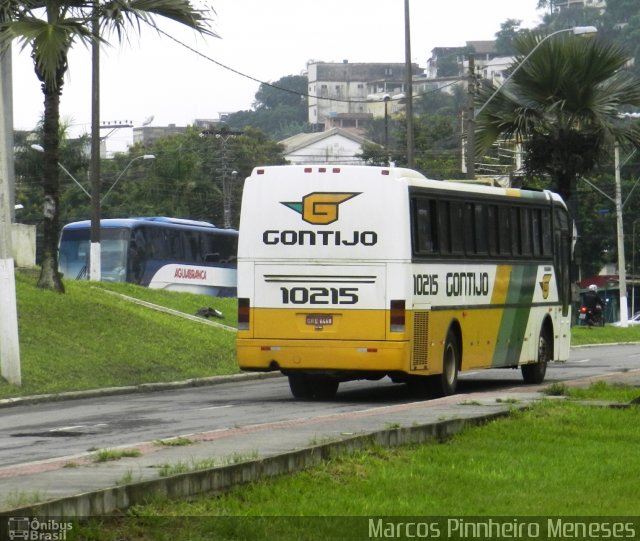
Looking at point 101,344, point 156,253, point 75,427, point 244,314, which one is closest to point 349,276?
point 244,314

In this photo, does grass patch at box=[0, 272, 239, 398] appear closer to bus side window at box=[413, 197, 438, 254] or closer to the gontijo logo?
the gontijo logo

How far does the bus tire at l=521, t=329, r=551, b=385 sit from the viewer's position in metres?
24.7

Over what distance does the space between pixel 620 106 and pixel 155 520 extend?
2638 centimetres

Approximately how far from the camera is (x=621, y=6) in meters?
171

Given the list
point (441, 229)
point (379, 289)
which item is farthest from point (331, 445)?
point (441, 229)

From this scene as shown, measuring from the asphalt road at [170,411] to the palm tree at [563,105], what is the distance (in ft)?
21.9

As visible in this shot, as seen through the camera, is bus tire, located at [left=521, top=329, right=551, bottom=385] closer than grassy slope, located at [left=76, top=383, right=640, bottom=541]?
No

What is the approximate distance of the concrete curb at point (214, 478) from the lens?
8023mm

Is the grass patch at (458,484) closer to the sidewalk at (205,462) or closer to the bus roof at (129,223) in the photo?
the sidewalk at (205,462)

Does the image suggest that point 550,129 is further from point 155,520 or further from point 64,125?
point 64,125

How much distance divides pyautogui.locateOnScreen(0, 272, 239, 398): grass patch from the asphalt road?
97 centimetres

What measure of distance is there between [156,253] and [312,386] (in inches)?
1205

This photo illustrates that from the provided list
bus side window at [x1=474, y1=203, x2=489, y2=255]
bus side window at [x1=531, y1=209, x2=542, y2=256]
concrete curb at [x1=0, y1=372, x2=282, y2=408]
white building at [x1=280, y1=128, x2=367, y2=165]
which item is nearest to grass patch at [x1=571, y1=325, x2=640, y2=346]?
concrete curb at [x1=0, y1=372, x2=282, y2=408]

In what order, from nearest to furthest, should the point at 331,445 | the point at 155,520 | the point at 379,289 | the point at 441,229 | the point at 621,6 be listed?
1. the point at 155,520
2. the point at 331,445
3. the point at 379,289
4. the point at 441,229
5. the point at 621,6
